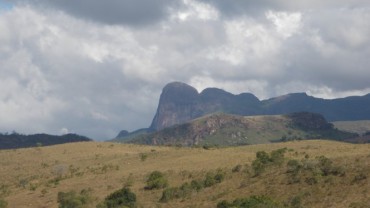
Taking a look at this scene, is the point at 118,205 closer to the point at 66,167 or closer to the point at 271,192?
the point at 271,192

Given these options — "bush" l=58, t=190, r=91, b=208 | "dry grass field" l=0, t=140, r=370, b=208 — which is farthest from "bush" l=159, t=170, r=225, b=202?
"bush" l=58, t=190, r=91, b=208

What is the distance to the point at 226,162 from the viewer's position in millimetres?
82875

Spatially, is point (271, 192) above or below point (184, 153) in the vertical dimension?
below

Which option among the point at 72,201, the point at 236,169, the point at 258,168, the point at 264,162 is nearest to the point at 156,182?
the point at 236,169

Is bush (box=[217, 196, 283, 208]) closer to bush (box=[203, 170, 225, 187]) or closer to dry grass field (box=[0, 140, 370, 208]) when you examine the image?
dry grass field (box=[0, 140, 370, 208])

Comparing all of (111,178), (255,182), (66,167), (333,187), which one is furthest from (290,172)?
(66,167)

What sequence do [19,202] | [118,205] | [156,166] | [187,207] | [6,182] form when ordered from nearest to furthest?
[187,207]
[118,205]
[19,202]
[156,166]
[6,182]

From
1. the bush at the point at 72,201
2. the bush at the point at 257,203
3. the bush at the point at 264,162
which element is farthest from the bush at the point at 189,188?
the bush at the point at 257,203

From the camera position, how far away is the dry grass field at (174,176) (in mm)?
49875

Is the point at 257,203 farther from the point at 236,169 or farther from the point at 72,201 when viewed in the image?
the point at 72,201

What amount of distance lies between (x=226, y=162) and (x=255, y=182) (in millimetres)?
23638

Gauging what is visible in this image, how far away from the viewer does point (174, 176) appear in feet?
245

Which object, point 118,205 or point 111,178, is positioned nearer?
point 118,205

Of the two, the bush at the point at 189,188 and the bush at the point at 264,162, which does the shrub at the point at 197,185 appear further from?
the bush at the point at 264,162
